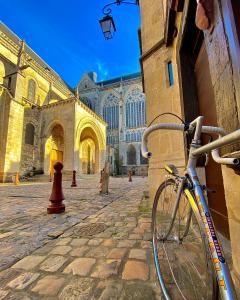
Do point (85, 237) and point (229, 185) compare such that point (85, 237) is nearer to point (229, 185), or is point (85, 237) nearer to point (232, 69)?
point (229, 185)

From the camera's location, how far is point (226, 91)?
1.24m

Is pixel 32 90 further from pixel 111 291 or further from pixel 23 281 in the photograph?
pixel 111 291

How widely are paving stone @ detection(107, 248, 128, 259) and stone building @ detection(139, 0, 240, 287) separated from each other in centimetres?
105

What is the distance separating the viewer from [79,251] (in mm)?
1914

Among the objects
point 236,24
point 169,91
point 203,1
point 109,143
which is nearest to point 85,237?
point 236,24

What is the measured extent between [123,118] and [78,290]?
40.8 metres

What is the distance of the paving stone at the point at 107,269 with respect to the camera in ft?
4.86

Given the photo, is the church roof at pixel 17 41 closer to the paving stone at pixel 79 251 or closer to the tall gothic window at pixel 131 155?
the tall gothic window at pixel 131 155

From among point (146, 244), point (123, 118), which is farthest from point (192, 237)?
point (123, 118)

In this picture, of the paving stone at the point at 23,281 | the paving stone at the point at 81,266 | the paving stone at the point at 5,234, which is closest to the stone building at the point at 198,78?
the paving stone at the point at 81,266

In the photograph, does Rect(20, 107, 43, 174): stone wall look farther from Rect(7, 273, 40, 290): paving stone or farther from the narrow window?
Rect(7, 273, 40, 290): paving stone

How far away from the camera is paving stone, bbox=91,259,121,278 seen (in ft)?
4.86

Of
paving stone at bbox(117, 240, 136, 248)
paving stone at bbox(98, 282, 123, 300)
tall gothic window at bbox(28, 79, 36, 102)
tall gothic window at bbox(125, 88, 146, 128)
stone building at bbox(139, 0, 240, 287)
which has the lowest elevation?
paving stone at bbox(98, 282, 123, 300)

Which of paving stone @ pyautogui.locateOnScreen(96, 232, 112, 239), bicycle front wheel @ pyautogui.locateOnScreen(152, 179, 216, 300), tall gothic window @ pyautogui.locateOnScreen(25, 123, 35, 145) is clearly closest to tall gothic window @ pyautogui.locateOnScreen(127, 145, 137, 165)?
tall gothic window @ pyautogui.locateOnScreen(25, 123, 35, 145)
